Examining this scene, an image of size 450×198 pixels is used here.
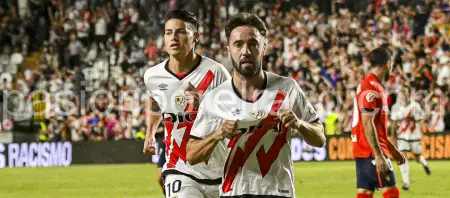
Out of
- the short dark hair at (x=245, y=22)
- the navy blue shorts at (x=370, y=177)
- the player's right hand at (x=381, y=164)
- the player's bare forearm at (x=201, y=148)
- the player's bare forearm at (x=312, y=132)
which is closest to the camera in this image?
the player's bare forearm at (x=312, y=132)

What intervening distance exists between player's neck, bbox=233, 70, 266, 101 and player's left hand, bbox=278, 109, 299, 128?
0.43 meters

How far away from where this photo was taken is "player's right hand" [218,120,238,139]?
505 centimetres

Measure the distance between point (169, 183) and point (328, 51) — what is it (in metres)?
20.2

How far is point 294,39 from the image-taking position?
92.0 ft

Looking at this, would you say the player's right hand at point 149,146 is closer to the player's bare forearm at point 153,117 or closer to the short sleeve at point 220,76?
the player's bare forearm at point 153,117

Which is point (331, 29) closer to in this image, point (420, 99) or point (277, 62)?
point (277, 62)

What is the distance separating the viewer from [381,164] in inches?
353

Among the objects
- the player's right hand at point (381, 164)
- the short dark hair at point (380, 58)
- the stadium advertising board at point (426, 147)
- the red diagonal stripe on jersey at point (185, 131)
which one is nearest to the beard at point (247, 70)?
the red diagonal stripe on jersey at point (185, 131)

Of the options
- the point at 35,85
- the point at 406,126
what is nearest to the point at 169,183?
the point at 406,126

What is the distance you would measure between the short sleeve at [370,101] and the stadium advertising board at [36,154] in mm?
16911

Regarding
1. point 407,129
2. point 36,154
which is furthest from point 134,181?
point 36,154

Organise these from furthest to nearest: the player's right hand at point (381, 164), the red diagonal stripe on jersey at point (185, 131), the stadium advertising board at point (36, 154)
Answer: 1. the stadium advertising board at point (36, 154)
2. the player's right hand at point (381, 164)
3. the red diagonal stripe on jersey at point (185, 131)

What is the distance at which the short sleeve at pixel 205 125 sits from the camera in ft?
17.8

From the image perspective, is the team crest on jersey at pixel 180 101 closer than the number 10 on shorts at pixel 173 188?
No
